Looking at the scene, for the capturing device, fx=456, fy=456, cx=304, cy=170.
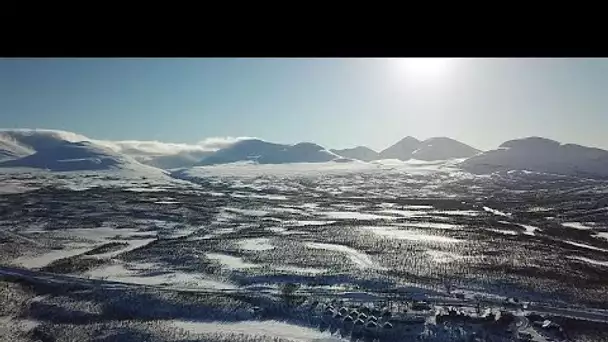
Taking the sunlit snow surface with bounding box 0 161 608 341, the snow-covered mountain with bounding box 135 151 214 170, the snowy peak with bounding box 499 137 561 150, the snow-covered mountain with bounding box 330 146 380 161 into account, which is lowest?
the sunlit snow surface with bounding box 0 161 608 341

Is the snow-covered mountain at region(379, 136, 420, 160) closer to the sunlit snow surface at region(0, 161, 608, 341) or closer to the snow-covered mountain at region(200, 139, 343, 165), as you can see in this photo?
the sunlit snow surface at region(0, 161, 608, 341)

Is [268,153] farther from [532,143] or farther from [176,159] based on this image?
[532,143]

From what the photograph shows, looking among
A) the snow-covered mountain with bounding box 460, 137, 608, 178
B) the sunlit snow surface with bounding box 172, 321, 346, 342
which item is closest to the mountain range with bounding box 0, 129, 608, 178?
the snow-covered mountain with bounding box 460, 137, 608, 178
